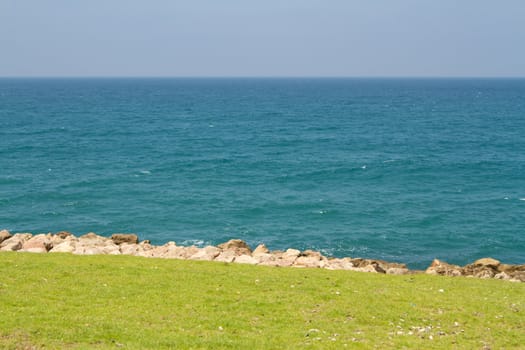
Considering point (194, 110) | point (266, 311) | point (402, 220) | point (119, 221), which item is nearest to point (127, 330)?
point (266, 311)

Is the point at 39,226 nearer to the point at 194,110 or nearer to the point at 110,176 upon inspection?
the point at 110,176

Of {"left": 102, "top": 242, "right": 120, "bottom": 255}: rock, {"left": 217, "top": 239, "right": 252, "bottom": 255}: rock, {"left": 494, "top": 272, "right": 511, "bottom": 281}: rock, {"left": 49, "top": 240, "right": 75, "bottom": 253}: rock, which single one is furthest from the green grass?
{"left": 217, "top": 239, "right": 252, "bottom": 255}: rock

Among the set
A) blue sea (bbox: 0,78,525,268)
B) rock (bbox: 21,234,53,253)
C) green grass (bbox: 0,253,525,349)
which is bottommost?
blue sea (bbox: 0,78,525,268)

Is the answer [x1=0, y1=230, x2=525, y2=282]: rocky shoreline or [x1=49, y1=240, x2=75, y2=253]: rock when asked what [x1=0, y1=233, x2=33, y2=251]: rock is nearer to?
[x1=0, y1=230, x2=525, y2=282]: rocky shoreline

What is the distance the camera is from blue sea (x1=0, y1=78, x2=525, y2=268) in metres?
47.9

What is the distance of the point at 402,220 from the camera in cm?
5144

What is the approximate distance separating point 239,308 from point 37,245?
702 inches

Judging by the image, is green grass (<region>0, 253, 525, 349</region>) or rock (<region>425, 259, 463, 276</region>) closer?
green grass (<region>0, 253, 525, 349</region>)

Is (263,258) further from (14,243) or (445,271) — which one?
(14,243)

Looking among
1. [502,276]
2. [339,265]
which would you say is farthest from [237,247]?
[502,276]

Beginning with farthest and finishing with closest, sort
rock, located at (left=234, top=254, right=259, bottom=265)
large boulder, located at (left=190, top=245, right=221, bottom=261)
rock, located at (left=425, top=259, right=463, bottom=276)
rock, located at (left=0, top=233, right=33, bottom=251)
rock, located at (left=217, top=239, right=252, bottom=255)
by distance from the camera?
rock, located at (left=217, top=239, right=252, bottom=255) < large boulder, located at (left=190, top=245, right=221, bottom=261) < rock, located at (left=0, top=233, right=33, bottom=251) < rock, located at (left=425, top=259, right=463, bottom=276) < rock, located at (left=234, top=254, right=259, bottom=265)

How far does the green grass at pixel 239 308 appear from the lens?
18062mm

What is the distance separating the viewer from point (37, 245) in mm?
32688

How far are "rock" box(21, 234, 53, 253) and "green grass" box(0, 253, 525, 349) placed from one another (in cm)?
413
